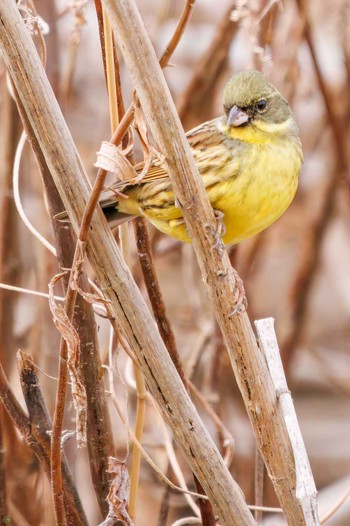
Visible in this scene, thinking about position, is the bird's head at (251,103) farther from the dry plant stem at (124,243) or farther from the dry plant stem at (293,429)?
the dry plant stem at (293,429)

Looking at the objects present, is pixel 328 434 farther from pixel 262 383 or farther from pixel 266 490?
pixel 262 383

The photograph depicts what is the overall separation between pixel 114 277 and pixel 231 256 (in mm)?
1429

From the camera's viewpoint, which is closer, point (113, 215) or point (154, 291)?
point (154, 291)

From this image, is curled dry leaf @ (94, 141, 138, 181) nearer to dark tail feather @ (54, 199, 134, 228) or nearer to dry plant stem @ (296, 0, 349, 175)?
dark tail feather @ (54, 199, 134, 228)

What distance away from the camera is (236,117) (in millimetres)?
2137

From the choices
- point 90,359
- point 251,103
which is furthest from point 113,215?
point 251,103

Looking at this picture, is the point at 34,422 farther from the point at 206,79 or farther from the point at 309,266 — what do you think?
the point at 309,266

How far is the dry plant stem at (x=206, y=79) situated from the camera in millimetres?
3090

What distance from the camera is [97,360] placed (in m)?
1.76

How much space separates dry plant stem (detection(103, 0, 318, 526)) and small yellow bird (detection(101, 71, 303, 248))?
0.40 m

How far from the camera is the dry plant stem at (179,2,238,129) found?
3.09 meters

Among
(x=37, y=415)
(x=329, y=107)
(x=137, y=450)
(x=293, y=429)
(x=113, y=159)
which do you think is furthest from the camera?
(x=329, y=107)

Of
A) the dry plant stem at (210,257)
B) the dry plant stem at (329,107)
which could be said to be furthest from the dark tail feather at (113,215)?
the dry plant stem at (329,107)

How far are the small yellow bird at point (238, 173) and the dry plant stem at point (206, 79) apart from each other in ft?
2.95
